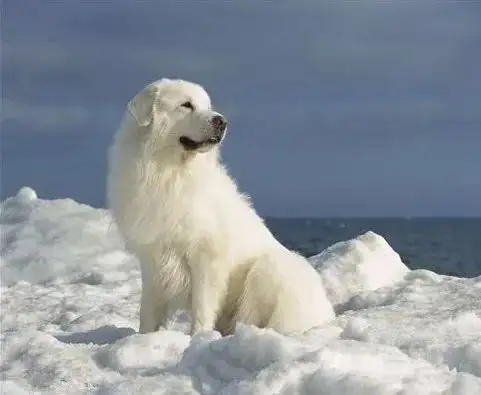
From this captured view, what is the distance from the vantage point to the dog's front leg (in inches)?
216

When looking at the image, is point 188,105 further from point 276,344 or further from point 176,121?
point 276,344

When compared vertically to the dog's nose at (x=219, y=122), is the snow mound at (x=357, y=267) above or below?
below

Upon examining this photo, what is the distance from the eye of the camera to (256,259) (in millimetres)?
5719

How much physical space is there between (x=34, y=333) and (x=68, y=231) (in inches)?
305

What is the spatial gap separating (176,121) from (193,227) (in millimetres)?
843

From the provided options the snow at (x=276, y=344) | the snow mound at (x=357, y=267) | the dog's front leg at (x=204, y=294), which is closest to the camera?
the snow at (x=276, y=344)

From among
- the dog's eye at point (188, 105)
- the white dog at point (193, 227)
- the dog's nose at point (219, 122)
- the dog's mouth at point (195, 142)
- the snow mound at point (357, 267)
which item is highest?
the dog's eye at point (188, 105)

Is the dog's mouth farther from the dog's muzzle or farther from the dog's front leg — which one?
the dog's front leg

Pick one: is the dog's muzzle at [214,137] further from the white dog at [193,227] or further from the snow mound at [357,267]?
the snow mound at [357,267]

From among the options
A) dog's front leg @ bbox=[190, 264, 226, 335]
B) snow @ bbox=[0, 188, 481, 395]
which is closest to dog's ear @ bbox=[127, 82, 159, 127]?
snow @ bbox=[0, 188, 481, 395]

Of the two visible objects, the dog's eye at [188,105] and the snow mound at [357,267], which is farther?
the snow mound at [357,267]

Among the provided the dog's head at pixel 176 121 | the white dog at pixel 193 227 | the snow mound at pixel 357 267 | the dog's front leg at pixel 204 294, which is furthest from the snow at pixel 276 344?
the dog's head at pixel 176 121

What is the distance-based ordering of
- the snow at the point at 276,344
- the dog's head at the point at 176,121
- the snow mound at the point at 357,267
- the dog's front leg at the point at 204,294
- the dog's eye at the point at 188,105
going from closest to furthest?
the snow at the point at 276,344
the dog's front leg at the point at 204,294
the dog's head at the point at 176,121
the dog's eye at the point at 188,105
the snow mound at the point at 357,267

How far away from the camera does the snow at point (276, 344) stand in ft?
12.2
